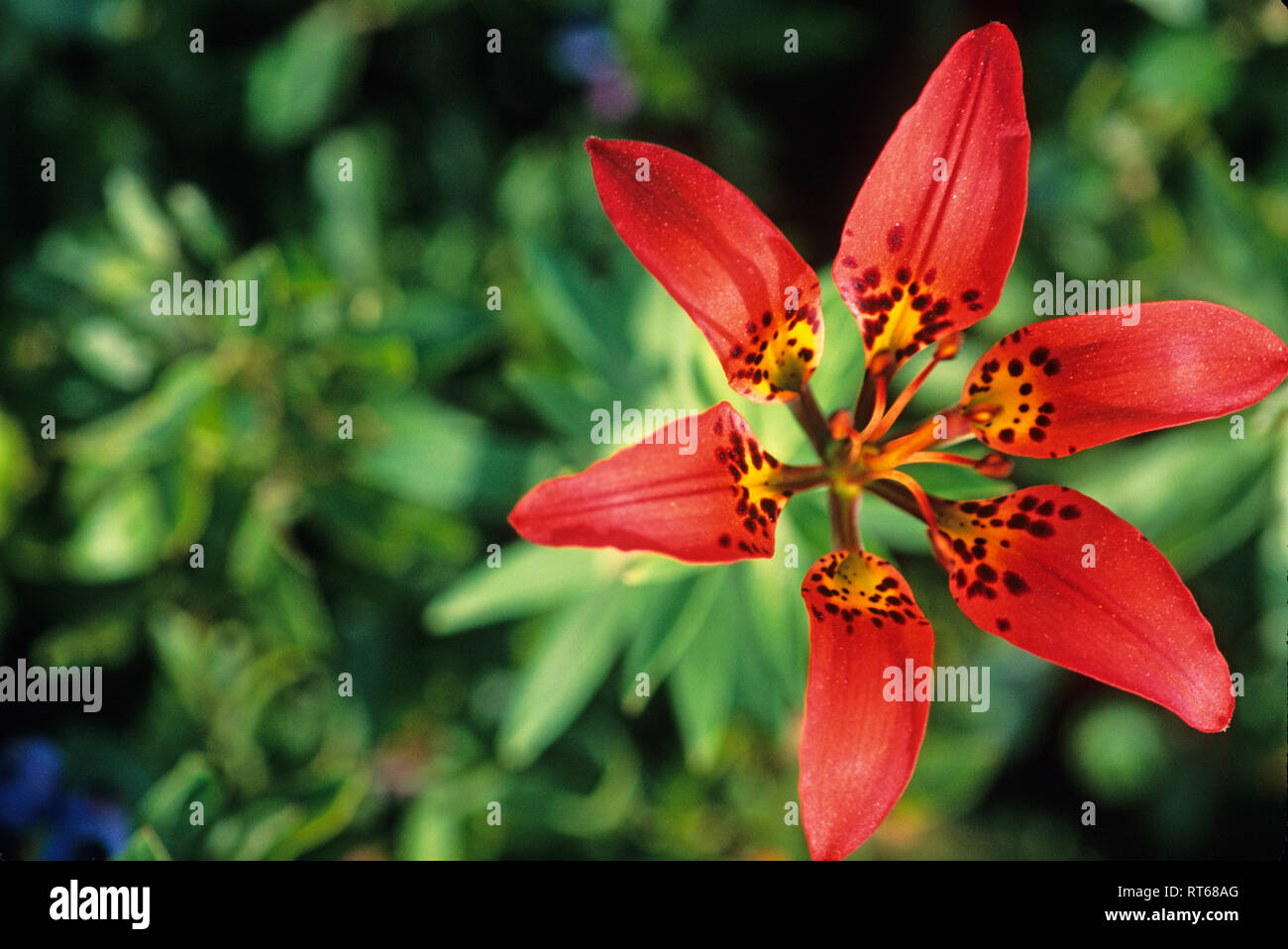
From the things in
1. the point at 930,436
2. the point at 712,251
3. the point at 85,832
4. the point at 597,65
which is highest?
the point at 597,65

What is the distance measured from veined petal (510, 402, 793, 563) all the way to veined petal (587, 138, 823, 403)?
118mm

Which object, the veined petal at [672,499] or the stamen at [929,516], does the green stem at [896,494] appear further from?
the veined petal at [672,499]

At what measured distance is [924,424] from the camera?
1.38 m

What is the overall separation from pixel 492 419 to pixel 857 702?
142 cm

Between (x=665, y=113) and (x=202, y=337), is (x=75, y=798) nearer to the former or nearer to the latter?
(x=202, y=337)

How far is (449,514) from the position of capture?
228 cm

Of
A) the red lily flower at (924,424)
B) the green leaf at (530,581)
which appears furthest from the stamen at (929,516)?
the green leaf at (530,581)

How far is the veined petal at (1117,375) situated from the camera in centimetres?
126

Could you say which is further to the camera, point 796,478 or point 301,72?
point 301,72

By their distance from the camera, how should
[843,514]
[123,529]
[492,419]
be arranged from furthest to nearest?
[492,419] < [123,529] < [843,514]

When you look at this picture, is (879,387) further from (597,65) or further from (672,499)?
(597,65)

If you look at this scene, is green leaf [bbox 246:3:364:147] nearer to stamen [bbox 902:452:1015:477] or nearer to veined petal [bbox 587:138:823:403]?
veined petal [bbox 587:138:823:403]

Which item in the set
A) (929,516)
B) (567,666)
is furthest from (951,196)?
(567,666)

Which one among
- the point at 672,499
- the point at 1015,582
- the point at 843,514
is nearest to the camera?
the point at 672,499
